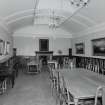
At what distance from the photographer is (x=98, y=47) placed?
645 cm

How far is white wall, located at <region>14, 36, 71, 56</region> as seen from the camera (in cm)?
1039

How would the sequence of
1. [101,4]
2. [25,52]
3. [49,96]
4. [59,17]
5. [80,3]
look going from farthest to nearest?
[25,52]
[59,17]
[101,4]
[49,96]
[80,3]

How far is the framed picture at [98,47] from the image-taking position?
606 centimetres

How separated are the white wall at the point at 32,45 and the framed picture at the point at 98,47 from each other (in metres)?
4.33

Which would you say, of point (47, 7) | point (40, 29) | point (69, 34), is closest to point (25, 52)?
point (40, 29)

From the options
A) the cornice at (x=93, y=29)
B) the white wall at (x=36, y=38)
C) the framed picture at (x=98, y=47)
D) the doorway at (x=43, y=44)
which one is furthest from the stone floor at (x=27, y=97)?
the doorway at (x=43, y=44)

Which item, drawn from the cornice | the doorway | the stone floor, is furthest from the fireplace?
the stone floor

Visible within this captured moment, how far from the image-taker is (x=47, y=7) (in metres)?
6.01

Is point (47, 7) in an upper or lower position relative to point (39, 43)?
upper

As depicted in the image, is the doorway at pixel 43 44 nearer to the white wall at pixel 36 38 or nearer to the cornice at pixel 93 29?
the white wall at pixel 36 38

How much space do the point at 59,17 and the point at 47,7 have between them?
163 cm

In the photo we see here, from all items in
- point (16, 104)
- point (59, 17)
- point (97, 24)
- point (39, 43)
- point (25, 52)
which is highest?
point (59, 17)

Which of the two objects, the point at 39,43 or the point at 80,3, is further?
the point at 39,43

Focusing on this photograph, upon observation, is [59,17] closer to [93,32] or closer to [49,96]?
[93,32]
